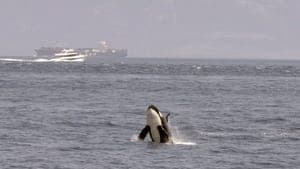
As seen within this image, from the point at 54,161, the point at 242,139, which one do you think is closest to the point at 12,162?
the point at 54,161

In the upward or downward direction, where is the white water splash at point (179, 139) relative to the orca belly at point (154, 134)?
downward

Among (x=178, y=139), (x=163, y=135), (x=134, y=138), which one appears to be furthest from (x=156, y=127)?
(x=178, y=139)

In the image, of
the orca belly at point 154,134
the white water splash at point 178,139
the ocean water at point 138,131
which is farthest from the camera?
the white water splash at point 178,139

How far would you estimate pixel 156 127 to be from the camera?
156ft

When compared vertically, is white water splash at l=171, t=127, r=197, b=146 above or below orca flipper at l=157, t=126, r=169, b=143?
below

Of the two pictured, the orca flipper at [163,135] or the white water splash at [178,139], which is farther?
the white water splash at [178,139]

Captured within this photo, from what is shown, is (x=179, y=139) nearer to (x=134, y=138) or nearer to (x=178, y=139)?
Answer: (x=178, y=139)

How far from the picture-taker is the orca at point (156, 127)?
4712 centimetres

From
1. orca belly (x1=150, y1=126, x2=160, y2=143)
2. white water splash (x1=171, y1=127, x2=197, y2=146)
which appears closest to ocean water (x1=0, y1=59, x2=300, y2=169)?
white water splash (x1=171, y1=127, x2=197, y2=146)

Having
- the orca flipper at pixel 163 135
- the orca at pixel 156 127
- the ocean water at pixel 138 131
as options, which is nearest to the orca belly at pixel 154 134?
the orca at pixel 156 127

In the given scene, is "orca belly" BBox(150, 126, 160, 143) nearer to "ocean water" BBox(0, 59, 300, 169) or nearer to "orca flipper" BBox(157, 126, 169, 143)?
"orca flipper" BBox(157, 126, 169, 143)

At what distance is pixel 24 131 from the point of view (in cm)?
5069

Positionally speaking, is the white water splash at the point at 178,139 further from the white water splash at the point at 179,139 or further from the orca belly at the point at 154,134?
the orca belly at the point at 154,134

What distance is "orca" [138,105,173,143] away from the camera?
47.1 meters
